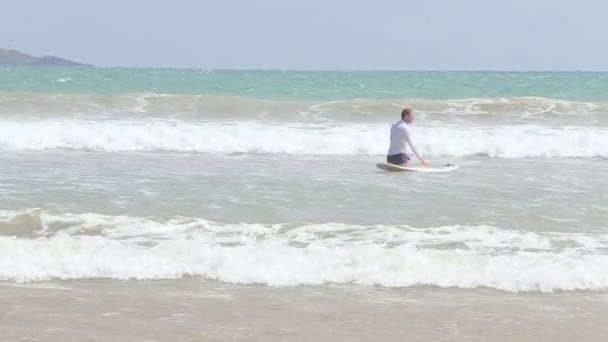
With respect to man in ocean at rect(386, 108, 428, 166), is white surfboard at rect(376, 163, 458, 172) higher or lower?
lower

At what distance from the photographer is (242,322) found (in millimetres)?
5527

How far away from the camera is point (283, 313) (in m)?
5.78

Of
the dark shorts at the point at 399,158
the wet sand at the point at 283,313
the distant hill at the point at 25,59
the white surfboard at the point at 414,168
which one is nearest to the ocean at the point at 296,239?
the wet sand at the point at 283,313

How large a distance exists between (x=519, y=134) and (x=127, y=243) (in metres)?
12.6

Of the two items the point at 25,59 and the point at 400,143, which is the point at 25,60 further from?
the point at 400,143

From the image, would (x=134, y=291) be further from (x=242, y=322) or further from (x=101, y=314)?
(x=242, y=322)

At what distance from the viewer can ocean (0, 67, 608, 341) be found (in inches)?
222

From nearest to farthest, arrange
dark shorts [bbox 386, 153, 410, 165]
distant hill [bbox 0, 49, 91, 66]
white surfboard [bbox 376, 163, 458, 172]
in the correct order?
1. white surfboard [bbox 376, 163, 458, 172]
2. dark shorts [bbox 386, 153, 410, 165]
3. distant hill [bbox 0, 49, 91, 66]

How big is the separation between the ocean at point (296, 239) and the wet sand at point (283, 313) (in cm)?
2

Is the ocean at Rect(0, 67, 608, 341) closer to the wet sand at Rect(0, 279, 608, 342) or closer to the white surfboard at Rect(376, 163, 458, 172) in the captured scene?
the wet sand at Rect(0, 279, 608, 342)

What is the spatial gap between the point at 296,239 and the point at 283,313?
226 cm

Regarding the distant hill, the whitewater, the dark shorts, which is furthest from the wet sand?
the distant hill

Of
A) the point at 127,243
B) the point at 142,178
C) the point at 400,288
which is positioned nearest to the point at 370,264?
the point at 400,288

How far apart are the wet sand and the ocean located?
2 centimetres
